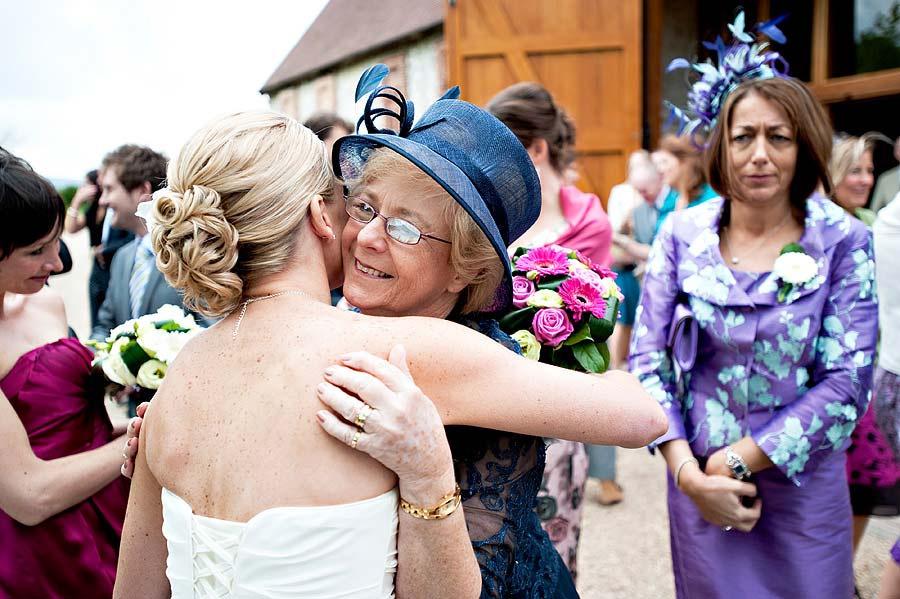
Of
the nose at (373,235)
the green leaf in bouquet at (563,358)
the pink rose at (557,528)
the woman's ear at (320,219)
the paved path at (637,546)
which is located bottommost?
the paved path at (637,546)

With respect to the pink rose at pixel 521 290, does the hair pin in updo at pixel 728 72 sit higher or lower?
higher

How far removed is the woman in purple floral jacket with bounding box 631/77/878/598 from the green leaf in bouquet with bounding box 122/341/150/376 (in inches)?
66.2

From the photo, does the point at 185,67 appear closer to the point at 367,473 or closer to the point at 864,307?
the point at 367,473

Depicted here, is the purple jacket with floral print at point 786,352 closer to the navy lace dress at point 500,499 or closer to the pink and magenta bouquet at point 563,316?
the pink and magenta bouquet at point 563,316

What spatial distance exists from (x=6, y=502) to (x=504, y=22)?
21.4ft

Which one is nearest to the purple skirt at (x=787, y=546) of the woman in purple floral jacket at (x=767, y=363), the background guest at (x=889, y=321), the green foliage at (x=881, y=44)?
the woman in purple floral jacket at (x=767, y=363)

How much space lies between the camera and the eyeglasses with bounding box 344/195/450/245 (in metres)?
1.64

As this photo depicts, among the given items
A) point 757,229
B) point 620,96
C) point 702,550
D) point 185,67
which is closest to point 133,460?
point 185,67

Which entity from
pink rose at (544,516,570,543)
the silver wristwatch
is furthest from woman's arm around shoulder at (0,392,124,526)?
the silver wristwatch

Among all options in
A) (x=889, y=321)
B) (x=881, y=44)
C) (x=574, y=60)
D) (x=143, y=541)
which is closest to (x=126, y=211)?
(x=143, y=541)

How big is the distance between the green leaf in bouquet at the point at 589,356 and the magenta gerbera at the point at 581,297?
0.27ft

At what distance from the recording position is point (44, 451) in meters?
2.15

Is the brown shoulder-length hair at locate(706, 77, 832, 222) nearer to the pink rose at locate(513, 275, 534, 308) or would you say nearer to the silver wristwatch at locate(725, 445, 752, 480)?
the silver wristwatch at locate(725, 445, 752, 480)

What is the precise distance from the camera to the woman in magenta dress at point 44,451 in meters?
2.03
